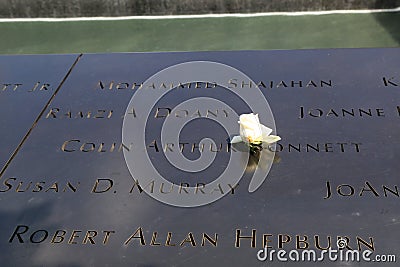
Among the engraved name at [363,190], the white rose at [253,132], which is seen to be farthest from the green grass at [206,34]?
the engraved name at [363,190]

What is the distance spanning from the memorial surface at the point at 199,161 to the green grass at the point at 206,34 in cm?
287

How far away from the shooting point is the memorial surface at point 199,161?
2.11 metres

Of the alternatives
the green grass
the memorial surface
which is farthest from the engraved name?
the green grass

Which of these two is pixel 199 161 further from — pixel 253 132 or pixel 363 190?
pixel 363 190

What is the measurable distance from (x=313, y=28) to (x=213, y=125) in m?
4.23

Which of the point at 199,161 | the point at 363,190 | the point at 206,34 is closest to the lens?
the point at 363,190

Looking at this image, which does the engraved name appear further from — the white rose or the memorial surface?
the white rose

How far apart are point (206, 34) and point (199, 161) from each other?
14.4 ft

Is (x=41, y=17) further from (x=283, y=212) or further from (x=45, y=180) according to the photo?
(x=283, y=212)

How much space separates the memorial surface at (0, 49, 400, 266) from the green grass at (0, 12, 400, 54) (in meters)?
2.87

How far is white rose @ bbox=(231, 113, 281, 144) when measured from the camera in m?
2.60

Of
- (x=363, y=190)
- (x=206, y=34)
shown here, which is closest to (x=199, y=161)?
(x=363, y=190)

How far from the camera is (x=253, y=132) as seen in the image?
2.60 m

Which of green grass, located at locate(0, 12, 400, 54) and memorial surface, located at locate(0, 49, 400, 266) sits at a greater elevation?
memorial surface, located at locate(0, 49, 400, 266)
